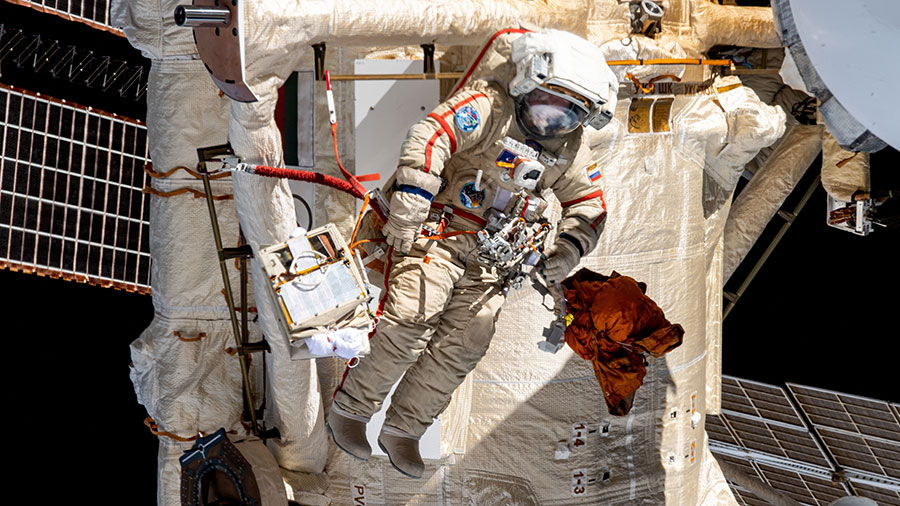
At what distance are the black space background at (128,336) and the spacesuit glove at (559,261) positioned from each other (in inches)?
67.3

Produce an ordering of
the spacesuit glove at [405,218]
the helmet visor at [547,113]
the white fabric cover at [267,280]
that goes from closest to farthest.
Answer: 1. the spacesuit glove at [405,218]
2. the helmet visor at [547,113]
3. the white fabric cover at [267,280]

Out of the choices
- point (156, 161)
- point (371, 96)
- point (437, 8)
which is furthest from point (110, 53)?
point (437, 8)

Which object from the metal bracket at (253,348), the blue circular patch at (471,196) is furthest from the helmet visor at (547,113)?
the metal bracket at (253,348)

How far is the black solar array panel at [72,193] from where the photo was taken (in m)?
3.61

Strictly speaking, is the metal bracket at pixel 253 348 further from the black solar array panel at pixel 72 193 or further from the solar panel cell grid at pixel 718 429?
the solar panel cell grid at pixel 718 429

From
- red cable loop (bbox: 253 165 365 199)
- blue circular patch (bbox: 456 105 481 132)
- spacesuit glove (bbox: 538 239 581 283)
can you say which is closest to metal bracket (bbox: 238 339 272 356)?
red cable loop (bbox: 253 165 365 199)

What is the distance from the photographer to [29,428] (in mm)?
4539

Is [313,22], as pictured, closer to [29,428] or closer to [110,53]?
[110,53]

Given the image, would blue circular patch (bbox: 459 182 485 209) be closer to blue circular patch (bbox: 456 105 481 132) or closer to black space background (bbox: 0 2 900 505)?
blue circular patch (bbox: 456 105 481 132)

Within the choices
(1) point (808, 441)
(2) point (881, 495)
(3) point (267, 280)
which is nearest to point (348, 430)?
(3) point (267, 280)

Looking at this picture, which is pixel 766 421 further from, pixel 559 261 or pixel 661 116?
pixel 559 261

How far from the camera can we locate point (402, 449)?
3.23 metres

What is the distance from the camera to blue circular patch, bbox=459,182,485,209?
307 centimetres

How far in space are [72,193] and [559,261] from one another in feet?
6.80
